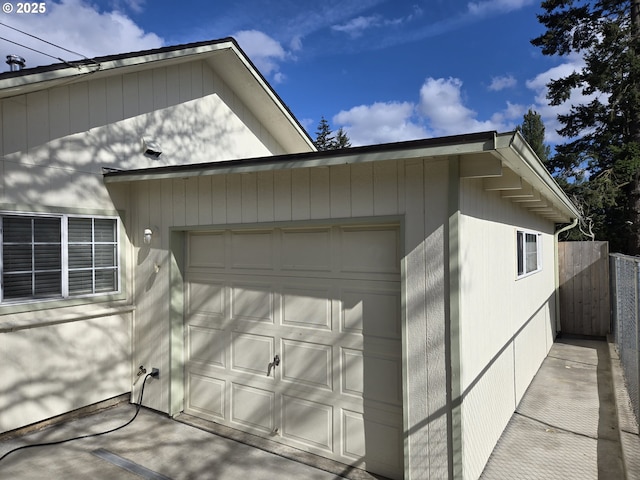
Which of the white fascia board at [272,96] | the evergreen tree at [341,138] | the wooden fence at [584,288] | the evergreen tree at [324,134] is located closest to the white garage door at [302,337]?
the white fascia board at [272,96]

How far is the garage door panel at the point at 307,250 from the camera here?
156 inches

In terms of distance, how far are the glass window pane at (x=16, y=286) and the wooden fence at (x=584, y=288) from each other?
984 centimetres

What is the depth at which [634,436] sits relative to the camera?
3.90 metres

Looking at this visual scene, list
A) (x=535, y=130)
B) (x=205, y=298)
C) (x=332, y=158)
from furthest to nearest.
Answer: (x=535, y=130) → (x=205, y=298) → (x=332, y=158)

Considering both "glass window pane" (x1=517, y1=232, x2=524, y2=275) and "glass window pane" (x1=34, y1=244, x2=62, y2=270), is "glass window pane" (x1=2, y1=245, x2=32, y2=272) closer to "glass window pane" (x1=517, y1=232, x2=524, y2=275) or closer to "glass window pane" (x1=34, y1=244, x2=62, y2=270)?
"glass window pane" (x1=34, y1=244, x2=62, y2=270)

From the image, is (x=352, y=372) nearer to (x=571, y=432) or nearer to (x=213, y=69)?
(x=571, y=432)

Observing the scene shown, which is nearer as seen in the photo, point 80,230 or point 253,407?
point 253,407

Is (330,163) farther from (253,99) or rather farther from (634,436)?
(253,99)

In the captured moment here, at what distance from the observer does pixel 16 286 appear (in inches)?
169

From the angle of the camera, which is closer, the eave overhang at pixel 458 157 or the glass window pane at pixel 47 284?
the eave overhang at pixel 458 157

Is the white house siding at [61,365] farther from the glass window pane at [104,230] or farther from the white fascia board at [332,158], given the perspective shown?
the white fascia board at [332,158]

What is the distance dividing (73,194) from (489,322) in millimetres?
4746

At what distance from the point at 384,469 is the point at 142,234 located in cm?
388

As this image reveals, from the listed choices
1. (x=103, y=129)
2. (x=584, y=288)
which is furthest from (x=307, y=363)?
(x=584, y=288)
